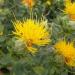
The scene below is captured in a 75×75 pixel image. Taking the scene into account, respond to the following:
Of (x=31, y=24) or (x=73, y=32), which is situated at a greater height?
(x=31, y=24)

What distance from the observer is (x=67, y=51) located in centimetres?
135

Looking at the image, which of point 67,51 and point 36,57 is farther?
point 36,57

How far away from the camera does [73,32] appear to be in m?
1.61

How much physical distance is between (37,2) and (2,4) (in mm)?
303

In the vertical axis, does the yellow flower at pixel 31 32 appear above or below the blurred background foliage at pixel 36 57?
above

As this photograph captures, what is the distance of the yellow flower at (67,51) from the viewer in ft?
4.44

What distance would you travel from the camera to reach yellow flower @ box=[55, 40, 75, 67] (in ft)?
4.44

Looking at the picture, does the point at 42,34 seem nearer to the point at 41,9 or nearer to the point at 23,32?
the point at 23,32

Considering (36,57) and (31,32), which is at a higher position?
(31,32)

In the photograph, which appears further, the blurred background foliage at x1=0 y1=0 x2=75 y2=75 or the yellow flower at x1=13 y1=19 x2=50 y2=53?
the blurred background foliage at x1=0 y1=0 x2=75 y2=75

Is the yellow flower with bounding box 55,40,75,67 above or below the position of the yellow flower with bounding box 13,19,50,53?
below

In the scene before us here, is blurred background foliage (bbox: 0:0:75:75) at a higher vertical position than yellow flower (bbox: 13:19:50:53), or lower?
lower

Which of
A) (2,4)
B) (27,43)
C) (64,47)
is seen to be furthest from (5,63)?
(2,4)

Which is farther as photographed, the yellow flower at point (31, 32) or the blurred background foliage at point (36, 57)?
the blurred background foliage at point (36, 57)
